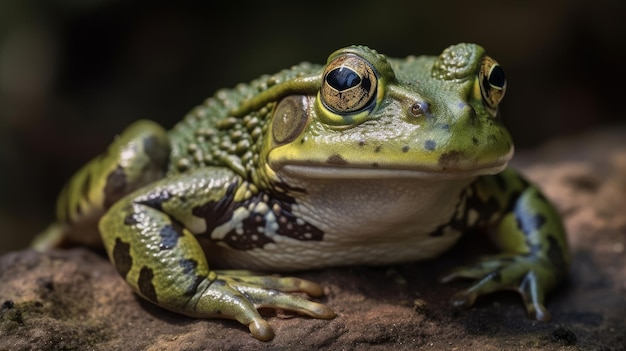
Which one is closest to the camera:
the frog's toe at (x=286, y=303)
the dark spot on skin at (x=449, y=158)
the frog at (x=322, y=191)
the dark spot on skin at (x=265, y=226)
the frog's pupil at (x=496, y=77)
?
the dark spot on skin at (x=449, y=158)

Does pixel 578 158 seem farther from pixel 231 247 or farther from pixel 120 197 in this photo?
pixel 120 197

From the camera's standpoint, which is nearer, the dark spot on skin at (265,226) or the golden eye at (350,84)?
the golden eye at (350,84)

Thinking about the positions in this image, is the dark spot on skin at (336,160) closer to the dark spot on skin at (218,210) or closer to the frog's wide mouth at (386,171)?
the frog's wide mouth at (386,171)

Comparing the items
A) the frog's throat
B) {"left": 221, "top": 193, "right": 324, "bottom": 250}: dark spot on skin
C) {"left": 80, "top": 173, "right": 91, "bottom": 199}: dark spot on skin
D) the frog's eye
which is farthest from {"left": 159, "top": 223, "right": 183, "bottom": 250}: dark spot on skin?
the frog's eye

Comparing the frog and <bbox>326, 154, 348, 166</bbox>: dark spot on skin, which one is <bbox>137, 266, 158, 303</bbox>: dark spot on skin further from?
<bbox>326, 154, 348, 166</bbox>: dark spot on skin

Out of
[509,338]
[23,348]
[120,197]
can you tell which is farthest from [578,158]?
[23,348]

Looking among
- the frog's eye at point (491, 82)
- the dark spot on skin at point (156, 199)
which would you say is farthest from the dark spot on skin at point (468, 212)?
the dark spot on skin at point (156, 199)
